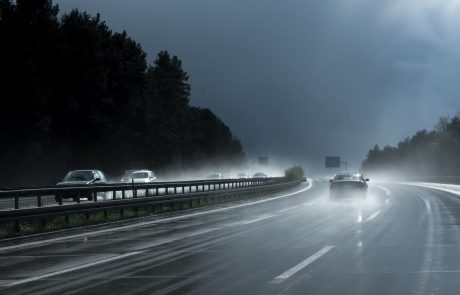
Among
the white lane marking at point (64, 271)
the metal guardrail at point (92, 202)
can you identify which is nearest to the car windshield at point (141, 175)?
the metal guardrail at point (92, 202)

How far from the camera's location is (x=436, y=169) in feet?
573

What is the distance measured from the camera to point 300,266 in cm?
1202

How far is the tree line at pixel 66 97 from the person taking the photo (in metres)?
57.7

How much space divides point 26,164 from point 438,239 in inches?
1871

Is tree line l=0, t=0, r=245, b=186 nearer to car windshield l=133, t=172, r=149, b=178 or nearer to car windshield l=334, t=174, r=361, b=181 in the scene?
car windshield l=133, t=172, r=149, b=178

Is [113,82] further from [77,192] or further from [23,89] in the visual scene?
[77,192]

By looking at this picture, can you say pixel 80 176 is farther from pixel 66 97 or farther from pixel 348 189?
pixel 66 97

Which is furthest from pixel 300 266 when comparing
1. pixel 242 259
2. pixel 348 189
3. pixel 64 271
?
pixel 348 189

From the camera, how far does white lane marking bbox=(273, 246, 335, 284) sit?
1066 cm

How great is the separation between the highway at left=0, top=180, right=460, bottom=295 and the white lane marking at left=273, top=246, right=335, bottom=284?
2cm

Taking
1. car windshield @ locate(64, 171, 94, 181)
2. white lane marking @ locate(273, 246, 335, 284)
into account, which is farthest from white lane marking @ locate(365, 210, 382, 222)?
car windshield @ locate(64, 171, 94, 181)

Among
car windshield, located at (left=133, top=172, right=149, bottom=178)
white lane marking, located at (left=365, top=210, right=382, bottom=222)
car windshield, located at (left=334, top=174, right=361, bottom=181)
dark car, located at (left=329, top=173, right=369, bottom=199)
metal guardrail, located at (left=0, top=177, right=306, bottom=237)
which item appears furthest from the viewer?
car windshield, located at (left=133, top=172, right=149, bottom=178)

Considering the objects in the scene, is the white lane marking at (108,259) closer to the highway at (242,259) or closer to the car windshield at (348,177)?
the highway at (242,259)

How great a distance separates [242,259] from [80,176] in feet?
79.3
